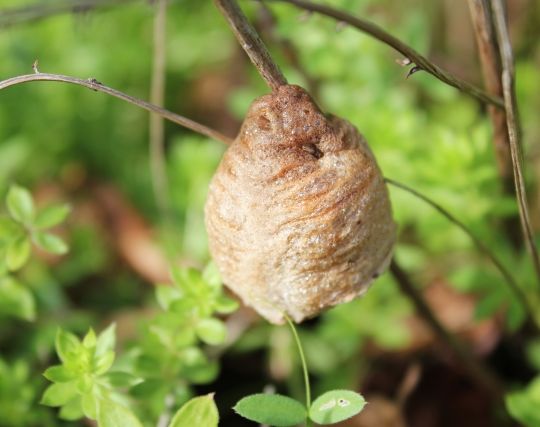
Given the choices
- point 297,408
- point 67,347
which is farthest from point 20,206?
point 297,408

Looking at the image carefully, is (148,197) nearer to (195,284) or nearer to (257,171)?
(195,284)

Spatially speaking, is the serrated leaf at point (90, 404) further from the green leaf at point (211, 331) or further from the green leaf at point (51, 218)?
the green leaf at point (51, 218)

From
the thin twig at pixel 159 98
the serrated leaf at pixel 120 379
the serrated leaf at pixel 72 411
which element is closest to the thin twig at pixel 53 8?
the thin twig at pixel 159 98

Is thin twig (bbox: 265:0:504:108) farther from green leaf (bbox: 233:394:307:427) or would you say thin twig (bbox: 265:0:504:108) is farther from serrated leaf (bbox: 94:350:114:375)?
serrated leaf (bbox: 94:350:114:375)

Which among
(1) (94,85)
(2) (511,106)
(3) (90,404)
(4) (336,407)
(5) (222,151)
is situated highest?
(5) (222,151)

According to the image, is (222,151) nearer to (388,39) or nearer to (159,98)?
(159,98)

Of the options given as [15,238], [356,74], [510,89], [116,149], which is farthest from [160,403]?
[116,149]
